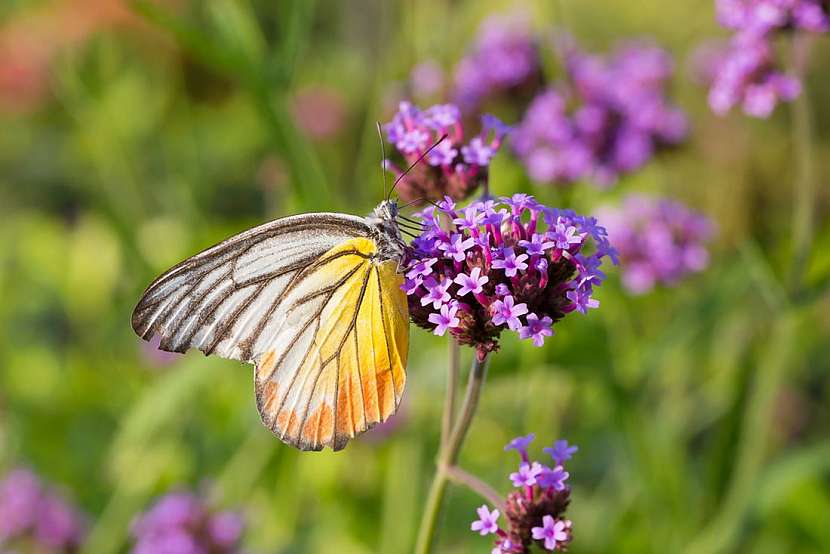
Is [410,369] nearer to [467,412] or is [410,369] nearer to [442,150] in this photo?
[442,150]

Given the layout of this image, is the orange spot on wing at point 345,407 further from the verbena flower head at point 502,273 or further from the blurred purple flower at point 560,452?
the blurred purple flower at point 560,452

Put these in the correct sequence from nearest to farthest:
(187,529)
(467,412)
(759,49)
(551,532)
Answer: (551,532) < (467,412) < (759,49) < (187,529)

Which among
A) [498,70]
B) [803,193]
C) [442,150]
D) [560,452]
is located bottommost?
[560,452]

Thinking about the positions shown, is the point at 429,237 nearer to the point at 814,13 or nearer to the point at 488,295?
the point at 488,295

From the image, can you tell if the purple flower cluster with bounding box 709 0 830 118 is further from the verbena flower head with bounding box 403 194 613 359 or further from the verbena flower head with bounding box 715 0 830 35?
the verbena flower head with bounding box 403 194 613 359

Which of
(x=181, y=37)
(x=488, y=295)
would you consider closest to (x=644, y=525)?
(x=488, y=295)

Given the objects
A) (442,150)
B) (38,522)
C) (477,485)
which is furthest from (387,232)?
(38,522)
